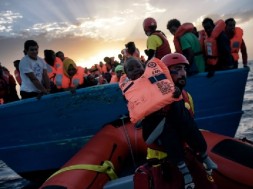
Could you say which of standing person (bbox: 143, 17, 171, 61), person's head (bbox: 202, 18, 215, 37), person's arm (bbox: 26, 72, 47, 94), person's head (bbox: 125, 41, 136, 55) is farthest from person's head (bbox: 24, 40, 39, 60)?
person's head (bbox: 202, 18, 215, 37)

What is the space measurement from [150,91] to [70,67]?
3958mm

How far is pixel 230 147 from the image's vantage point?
3.90 metres

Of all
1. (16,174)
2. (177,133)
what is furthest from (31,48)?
(16,174)

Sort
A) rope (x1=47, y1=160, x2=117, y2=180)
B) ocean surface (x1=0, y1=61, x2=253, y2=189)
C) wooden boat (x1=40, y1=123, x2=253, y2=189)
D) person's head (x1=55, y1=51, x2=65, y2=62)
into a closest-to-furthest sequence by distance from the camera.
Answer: wooden boat (x1=40, y1=123, x2=253, y2=189)
rope (x1=47, y1=160, x2=117, y2=180)
ocean surface (x1=0, y1=61, x2=253, y2=189)
person's head (x1=55, y1=51, x2=65, y2=62)

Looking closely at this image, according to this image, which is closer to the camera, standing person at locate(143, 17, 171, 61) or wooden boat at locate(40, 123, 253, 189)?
wooden boat at locate(40, 123, 253, 189)

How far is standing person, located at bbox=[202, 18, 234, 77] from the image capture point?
555cm

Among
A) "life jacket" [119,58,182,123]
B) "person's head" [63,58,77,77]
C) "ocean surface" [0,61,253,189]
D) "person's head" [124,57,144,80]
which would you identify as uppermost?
"person's head" [63,58,77,77]

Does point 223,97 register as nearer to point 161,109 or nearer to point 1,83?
point 161,109

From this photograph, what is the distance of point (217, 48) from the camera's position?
5.62m

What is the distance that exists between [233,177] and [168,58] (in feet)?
5.56

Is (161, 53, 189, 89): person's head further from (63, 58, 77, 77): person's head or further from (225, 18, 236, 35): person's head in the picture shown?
(225, 18, 236, 35): person's head

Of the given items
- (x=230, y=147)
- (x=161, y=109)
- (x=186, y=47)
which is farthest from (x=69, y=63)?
(x=161, y=109)

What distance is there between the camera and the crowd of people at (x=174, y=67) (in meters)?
2.46

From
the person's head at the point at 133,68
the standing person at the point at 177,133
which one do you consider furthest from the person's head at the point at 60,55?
the standing person at the point at 177,133
